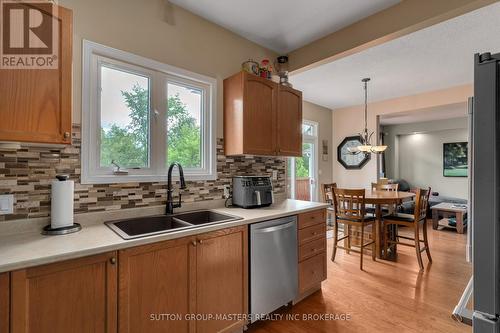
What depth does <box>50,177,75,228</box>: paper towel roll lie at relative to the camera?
145 cm

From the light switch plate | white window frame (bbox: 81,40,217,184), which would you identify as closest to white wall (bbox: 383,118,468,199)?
white window frame (bbox: 81,40,217,184)

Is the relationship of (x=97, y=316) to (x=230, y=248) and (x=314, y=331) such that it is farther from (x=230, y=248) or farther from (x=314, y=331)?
(x=314, y=331)

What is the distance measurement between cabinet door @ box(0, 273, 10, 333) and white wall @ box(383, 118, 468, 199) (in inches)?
324

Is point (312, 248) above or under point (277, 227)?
under

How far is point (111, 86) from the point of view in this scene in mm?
1884

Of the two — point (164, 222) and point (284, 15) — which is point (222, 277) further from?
point (284, 15)

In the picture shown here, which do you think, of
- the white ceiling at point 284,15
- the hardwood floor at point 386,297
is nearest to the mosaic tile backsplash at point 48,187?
the hardwood floor at point 386,297

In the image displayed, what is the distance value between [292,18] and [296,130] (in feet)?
3.59

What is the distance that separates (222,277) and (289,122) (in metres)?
1.71

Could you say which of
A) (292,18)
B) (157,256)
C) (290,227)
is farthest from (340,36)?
(157,256)

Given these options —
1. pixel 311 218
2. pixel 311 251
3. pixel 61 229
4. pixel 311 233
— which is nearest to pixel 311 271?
pixel 311 251

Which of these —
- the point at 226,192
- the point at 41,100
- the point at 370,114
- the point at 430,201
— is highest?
the point at 370,114

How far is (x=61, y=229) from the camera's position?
143 centimetres

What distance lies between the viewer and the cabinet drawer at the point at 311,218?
2250 millimetres
